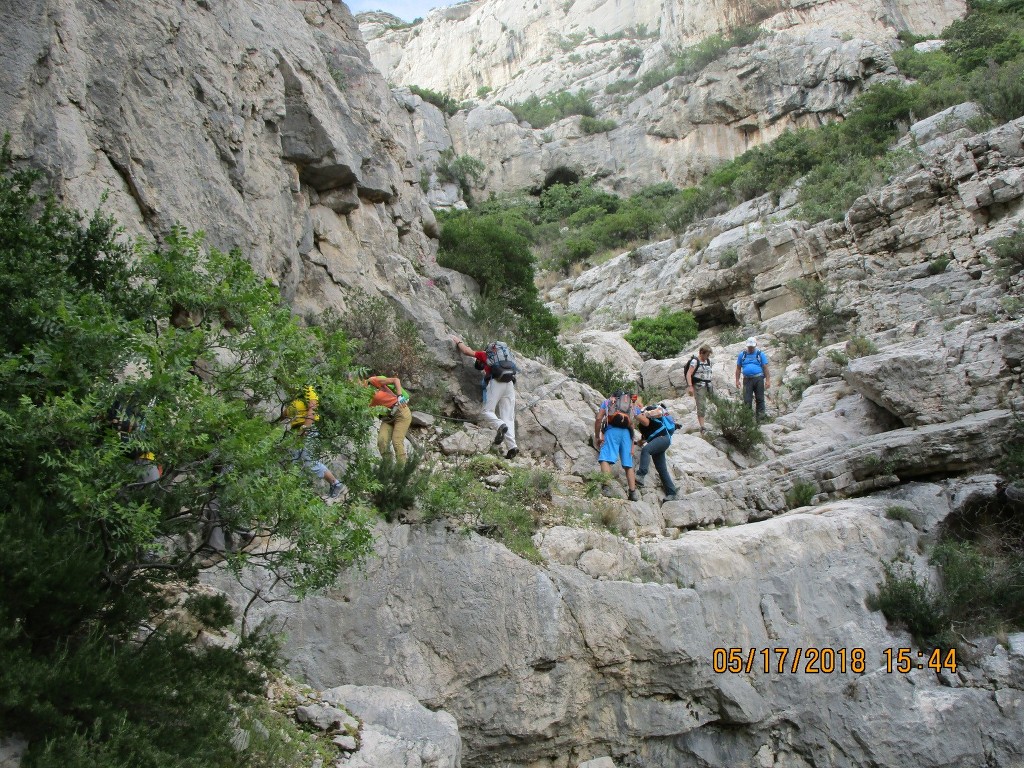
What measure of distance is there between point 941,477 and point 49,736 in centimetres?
1001

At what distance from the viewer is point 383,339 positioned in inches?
411

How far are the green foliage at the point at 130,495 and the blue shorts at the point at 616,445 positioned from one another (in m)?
5.10

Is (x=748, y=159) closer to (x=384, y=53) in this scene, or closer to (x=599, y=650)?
(x=599, y=650)

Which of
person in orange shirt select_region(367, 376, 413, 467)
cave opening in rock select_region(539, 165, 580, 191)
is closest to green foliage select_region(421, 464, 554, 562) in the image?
person in orange shirt select_region(367, 376, 413, 467)

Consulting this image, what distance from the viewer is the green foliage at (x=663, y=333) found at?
725 inches

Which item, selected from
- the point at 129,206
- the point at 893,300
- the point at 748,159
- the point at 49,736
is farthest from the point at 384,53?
the point at 49,736

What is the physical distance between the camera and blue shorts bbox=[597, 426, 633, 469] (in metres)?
9.58

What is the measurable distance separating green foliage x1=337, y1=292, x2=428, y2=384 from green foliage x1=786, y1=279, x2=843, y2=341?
968cm

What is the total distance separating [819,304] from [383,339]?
10.8 metres

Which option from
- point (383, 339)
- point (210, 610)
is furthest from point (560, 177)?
point (210, 610)

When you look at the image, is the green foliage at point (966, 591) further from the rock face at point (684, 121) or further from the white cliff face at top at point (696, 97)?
the rock face at point (684, 121)

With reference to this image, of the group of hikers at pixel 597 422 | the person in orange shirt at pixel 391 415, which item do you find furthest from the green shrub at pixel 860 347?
the person in orange shirt at pixel 391 415

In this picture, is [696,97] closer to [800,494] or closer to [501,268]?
[501,268]
